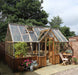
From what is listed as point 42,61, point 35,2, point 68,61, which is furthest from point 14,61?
point 35,2

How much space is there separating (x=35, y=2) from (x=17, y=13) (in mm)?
4966

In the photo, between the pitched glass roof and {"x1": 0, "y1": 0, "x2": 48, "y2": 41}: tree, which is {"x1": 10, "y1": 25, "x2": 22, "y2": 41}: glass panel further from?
{"x1": 0, "y1": 0, "x2": 48, "y2": 41}: tree

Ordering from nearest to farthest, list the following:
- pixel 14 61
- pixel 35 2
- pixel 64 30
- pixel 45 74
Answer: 1. pixel 45 74
2. pixel 14 61
3. pixel 35 2
4. pixel 64 30

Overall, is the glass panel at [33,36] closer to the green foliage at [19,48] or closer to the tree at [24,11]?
the green foliage at [19,48]

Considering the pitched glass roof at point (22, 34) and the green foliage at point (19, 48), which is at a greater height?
the pitched glass roof at point (22, 34)

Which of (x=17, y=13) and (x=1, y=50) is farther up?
(x=17, y=13)

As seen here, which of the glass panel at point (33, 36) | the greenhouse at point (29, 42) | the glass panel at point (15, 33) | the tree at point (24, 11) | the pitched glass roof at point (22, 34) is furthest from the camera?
the tree at point (24, 11)

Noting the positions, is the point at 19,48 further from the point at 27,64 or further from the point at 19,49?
the point at 27,64

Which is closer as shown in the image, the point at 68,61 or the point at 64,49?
the point at 68,61

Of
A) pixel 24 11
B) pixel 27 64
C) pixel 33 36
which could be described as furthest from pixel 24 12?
pixel 27 64

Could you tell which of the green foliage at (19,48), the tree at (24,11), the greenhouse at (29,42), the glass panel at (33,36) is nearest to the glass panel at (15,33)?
the greenhouse at (29,42)

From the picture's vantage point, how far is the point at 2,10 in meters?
18.6

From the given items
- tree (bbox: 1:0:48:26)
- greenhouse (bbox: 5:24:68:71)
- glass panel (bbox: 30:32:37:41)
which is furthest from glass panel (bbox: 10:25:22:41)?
tree (bbox: 1:0:48:26)

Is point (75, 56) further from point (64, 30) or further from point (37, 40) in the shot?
point (64, 30)
